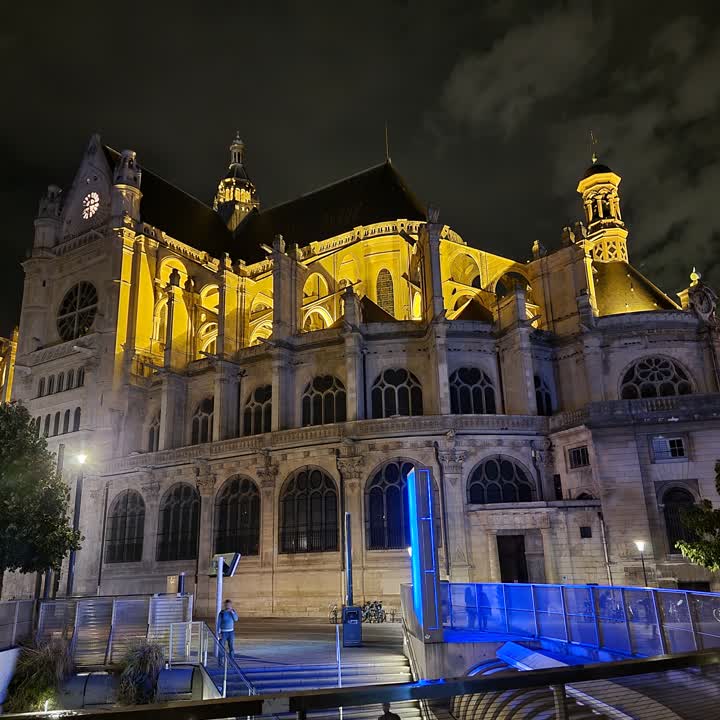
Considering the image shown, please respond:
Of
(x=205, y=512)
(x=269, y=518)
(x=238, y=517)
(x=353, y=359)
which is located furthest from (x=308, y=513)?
(x=353, y=359)

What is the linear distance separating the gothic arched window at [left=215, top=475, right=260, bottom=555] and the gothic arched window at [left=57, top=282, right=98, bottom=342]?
18546 millimetres

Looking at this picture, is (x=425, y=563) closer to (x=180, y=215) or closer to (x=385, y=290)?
(x=385, y=290)

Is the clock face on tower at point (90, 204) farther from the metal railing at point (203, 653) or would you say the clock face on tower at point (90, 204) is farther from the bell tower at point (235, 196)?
the metal railing at point (203, 653)

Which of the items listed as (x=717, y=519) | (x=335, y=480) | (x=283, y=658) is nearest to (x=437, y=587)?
(x=283, y=658)

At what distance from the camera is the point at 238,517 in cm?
3391

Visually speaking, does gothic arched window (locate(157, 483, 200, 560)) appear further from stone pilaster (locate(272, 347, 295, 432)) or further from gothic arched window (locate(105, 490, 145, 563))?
stone pilaster (locate(272, 347, 295, 432))

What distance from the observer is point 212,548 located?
3397 cm

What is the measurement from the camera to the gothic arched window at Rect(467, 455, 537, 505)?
30562 millimetres

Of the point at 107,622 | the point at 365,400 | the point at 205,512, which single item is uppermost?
the point at 365,400

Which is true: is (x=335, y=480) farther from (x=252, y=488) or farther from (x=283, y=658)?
(x=283, y=658)

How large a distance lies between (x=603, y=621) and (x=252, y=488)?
24097mm

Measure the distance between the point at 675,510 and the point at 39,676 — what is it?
23.2 metres

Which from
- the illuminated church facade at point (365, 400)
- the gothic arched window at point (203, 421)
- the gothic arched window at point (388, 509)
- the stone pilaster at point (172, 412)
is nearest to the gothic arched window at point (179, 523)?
the illuminated church facade at point (365, 400)

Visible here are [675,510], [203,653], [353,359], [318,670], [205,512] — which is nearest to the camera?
[318,670]
